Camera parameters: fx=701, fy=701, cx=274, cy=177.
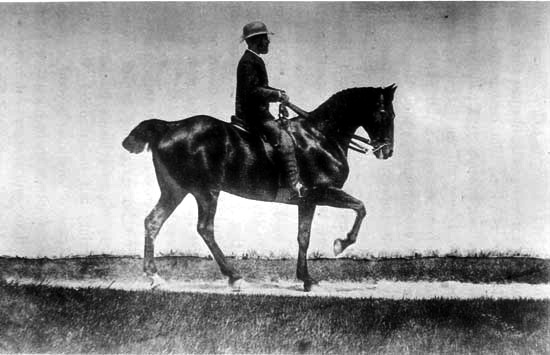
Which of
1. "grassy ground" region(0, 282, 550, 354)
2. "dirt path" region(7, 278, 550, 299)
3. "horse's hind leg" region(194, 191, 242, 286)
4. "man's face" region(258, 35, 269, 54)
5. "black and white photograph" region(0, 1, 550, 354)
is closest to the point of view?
"grassy ground" region(0, 282, 550, 354)

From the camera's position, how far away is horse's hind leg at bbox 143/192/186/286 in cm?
901

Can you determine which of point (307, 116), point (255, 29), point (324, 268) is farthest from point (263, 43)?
point (324, 268)

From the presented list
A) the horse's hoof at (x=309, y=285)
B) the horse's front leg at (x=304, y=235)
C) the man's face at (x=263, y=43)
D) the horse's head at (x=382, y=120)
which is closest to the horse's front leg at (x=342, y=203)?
the horse's front leg at (x=304, y=235)

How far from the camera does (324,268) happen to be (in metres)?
9.45

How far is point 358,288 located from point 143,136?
3.40m

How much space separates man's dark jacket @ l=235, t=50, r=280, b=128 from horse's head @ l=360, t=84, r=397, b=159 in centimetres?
128

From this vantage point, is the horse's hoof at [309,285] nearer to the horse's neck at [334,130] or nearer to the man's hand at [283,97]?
the horse's neck at [334,130]

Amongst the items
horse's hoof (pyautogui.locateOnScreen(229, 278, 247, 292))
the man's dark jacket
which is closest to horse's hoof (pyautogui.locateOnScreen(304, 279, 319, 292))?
horse's hoof (pyautogui.locateOnScreen(229, 278, 247, 292))

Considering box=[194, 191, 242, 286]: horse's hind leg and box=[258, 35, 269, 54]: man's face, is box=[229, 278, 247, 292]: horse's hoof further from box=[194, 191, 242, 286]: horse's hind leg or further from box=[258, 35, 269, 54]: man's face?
box=[258, 35, 269, 54]: man's face

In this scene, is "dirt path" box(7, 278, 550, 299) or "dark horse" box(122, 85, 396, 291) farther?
"dark horse" box(122, 85, 396, 291)

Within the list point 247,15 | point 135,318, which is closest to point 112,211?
point 135,318

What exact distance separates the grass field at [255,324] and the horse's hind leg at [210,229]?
609 mm

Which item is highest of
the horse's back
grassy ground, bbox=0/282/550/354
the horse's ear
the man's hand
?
the horse's ear

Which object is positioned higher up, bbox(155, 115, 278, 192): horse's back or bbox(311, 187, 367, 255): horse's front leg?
bbox(155, 115, 278, 192): horse's back
